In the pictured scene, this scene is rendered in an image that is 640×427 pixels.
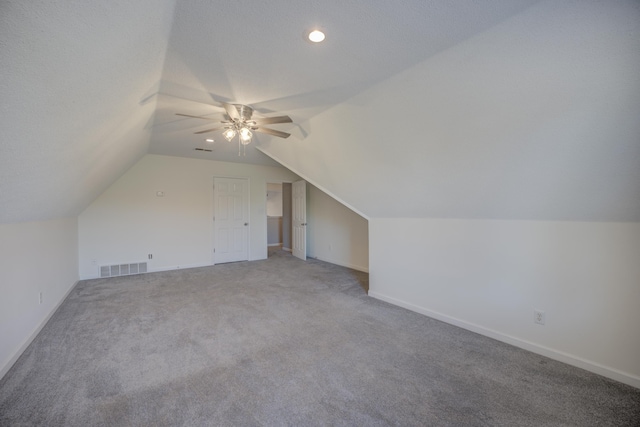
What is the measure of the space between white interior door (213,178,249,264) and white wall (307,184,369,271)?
5.23 ft

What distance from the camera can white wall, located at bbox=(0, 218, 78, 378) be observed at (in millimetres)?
2283

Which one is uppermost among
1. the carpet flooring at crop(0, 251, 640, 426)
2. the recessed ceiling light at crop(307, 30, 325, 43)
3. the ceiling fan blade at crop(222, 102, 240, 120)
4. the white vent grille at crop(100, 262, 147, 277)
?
the recessed ceiling light at crop(307, 30, 325, 43)

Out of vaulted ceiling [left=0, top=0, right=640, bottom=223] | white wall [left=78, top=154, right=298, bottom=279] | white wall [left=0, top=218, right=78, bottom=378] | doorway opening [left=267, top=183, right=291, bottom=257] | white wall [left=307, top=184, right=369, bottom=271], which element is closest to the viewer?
vaulted ceiling [left=0, top=0, right=640, bottom=223]

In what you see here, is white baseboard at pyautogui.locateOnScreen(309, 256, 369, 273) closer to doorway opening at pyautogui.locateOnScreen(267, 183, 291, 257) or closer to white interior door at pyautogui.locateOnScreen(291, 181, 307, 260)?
white interior door at pyautogui.locateOnScreen(291, 181, 307, 260)

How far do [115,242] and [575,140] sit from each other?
6.55 metres

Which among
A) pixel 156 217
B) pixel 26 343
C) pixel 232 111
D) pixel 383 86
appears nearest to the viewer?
pixel 383 86

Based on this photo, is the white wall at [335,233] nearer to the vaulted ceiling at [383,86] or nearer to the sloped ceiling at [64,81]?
the vaulted ceiling at [383,86]

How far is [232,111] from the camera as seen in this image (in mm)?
2881

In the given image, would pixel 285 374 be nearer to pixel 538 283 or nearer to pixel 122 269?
pixel 538 283

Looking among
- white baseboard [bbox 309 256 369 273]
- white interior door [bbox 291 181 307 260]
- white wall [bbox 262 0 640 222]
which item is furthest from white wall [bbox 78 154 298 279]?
white wall [bbox 262 0 640 222]

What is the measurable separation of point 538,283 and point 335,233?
4150 millimetres

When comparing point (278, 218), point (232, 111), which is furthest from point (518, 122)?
point (278, 218)

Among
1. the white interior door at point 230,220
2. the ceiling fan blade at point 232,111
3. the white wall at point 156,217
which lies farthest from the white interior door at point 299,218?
the ceiling fan blade at point 232,111

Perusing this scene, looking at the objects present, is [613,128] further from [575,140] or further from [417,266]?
[417,266]
